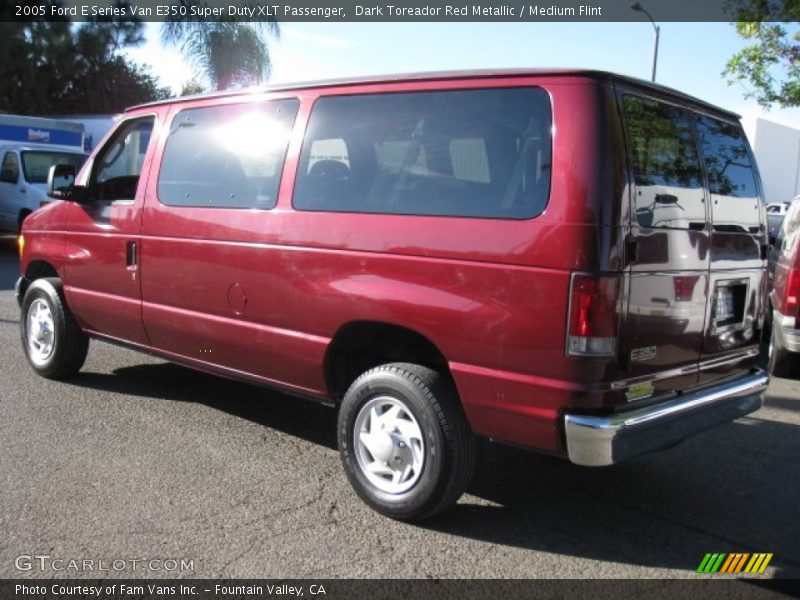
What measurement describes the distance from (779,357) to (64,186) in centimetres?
622

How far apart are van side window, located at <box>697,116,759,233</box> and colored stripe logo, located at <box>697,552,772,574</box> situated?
1.55 m

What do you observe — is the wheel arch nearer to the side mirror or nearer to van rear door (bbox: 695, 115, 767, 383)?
van rear door (bbox: 695, 115, 767, 383)

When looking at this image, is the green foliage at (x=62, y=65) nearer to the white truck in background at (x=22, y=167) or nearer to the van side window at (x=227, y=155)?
the white truck in background at (x=22, y=167)

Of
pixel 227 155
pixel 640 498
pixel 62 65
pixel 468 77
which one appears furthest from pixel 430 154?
pixel 62 65

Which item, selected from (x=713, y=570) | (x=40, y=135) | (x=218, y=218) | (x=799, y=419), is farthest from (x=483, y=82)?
(x=40, y=135)

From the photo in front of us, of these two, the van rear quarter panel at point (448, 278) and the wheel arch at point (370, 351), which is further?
the wheel arch at point (370, 351)

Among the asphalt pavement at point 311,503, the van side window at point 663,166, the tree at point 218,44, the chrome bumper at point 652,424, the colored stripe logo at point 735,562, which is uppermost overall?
the tree at point 218,44

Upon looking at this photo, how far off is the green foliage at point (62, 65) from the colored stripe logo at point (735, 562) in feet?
89.8

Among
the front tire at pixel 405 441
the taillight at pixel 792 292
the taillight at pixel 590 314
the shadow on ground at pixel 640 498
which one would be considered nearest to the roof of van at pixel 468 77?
the taillight at pixel 590 314

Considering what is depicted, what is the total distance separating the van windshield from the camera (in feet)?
52.3

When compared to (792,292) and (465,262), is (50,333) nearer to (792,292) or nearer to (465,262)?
(465,262)

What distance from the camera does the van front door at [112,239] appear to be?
5137 millimetres

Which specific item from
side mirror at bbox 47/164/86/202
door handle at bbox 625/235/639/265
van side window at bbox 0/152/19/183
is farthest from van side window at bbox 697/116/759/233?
van side window at bbox 0/152/19/183

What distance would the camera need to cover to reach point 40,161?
16.3 metres
